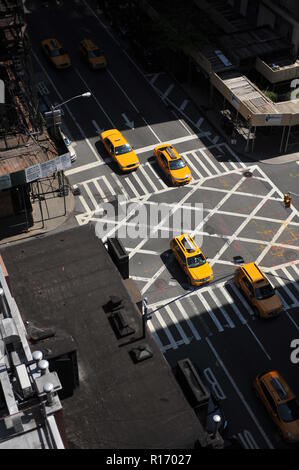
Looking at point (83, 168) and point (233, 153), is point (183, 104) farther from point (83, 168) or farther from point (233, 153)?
point (83, 168)

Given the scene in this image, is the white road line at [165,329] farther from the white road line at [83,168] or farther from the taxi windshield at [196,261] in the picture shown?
the white road line at [83,168]

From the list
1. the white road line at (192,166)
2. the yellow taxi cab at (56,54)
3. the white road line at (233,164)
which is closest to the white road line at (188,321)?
the white road line at (192,166)

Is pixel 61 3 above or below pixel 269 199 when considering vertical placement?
above

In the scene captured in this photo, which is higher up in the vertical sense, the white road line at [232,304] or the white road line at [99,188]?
the white road line at [99,188]

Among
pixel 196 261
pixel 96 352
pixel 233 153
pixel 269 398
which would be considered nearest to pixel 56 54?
pixel 233 153

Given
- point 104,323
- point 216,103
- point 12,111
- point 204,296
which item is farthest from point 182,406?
point 216,103

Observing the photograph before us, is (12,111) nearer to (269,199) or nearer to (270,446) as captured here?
(269,199)

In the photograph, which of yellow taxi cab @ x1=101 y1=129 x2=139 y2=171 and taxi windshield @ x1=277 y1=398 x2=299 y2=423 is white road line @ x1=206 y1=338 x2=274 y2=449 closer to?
taxi windshield @ x1=277 y1=398 x2=299 y2=423
